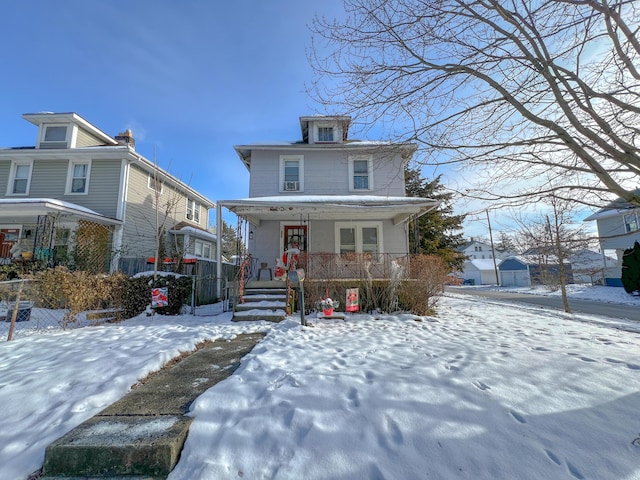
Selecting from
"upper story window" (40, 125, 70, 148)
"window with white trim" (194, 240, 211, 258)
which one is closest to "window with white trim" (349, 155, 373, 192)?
"window with white trim" (194, 240, 211, 258)

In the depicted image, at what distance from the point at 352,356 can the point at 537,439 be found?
2.10 m

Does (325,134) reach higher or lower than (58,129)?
lower

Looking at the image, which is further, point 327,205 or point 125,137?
point 125,137

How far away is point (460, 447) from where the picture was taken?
194 cm

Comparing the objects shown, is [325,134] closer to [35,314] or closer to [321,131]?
[321,131]

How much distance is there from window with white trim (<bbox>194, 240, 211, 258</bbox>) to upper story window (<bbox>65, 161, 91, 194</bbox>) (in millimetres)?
5655

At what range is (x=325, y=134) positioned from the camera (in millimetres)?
12891

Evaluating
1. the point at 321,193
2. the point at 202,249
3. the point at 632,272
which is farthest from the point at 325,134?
the point at 632,272

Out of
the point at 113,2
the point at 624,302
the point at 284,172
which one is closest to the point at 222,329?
the point at 284,172

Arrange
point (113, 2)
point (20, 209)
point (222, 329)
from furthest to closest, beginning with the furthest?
point (20, 209), point (113, 2), point (222, 329)

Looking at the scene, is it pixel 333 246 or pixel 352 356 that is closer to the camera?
pixel 352 356

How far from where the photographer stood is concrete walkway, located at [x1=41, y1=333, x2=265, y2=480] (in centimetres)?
185

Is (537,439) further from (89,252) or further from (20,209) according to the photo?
(20,209)

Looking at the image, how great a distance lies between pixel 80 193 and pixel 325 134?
1121 centimetres
